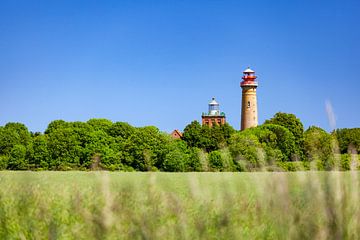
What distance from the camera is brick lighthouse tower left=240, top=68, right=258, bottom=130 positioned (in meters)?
116

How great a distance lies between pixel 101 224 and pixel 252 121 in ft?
361

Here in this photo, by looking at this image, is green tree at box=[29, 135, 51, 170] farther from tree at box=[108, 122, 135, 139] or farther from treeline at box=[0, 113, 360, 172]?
tree at box=[108, 122, 135, 139]

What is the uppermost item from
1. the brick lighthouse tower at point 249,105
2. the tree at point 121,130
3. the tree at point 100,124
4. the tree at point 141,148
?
the brick lighthouse tower at point 249,105

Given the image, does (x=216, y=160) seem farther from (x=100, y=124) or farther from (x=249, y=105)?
(x=249, y=105)

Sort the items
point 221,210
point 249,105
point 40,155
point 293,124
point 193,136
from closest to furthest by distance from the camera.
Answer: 1. point 221,210
2. point 40,155
3. point 193,136
4. point 293,124
5. point 249,105

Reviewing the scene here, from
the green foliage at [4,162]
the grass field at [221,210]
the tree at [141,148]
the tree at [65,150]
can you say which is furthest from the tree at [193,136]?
the grass field at [221,210]

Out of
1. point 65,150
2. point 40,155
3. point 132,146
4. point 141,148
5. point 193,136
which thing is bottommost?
point 40,155

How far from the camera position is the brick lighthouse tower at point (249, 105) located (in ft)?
380

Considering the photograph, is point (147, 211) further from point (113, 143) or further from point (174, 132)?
point (174, 132)

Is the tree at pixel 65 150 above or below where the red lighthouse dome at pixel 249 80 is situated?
below

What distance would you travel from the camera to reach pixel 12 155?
77.4 m

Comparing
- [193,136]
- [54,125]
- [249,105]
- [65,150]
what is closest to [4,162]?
[65,150]

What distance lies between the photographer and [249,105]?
116250 mm

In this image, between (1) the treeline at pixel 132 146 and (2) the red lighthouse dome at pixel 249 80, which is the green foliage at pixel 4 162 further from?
(2) the red lighthouse dome at pixel 249 80
